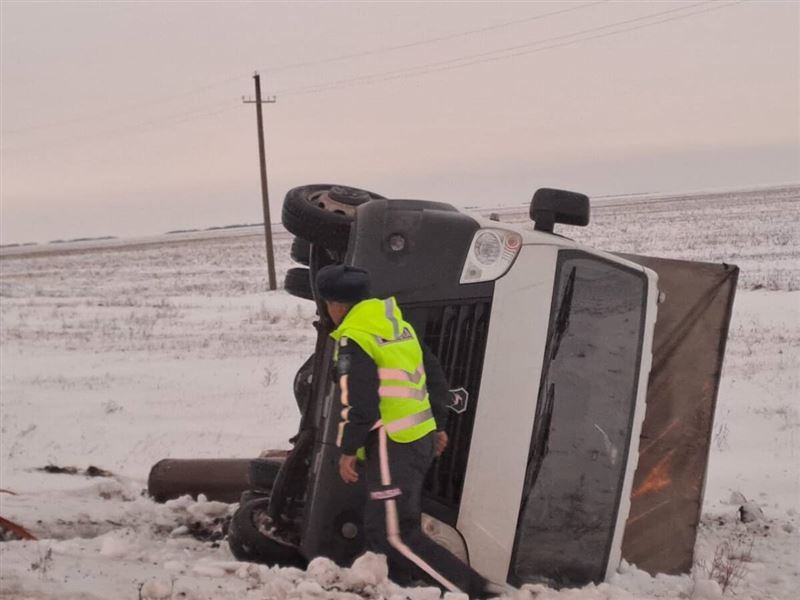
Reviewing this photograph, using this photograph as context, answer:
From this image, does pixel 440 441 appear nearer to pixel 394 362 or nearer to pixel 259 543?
pixel 394 362

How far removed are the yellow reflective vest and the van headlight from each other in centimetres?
34

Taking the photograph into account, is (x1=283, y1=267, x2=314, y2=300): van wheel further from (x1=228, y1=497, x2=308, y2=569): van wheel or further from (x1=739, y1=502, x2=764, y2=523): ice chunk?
(x1=739, y1=502, x2=764, y2=523): ice chunk

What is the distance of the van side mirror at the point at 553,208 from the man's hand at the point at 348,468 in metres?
1.31

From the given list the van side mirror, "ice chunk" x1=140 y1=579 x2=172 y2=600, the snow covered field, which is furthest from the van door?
"ice chunk" x1=140 y1=579 x2=172 y2=600

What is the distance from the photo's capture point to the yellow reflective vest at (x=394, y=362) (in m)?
3.55

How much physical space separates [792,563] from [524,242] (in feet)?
7.98

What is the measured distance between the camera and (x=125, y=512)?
5367mm

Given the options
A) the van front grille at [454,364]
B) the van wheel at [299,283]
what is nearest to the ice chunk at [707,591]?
the van front grille at [454,364]

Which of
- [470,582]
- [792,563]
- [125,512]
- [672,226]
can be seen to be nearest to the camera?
[470,582]

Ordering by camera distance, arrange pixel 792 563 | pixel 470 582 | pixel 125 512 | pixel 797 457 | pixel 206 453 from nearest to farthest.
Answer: pixel 470 582 → pixel 792 563 → pixel 125 512 → pixel 797 457 → pixel 206 453

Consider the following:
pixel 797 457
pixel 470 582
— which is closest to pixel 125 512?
pixel 470 582

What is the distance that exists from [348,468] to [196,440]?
4.39 metres

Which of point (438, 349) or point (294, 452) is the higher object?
point (438, 349)

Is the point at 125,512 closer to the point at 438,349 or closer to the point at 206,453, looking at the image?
the point at 206,453
